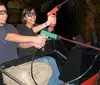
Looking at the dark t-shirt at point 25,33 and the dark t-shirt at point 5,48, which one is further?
the dark t-shirt at point 25,33

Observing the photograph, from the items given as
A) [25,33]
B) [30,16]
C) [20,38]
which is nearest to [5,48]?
[20,38]

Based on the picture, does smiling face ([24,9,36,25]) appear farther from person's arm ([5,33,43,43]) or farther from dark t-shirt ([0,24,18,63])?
person's arm ([5,33,43,43])

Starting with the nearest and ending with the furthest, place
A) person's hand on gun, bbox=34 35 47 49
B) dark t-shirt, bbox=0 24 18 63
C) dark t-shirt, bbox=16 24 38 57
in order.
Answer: person's hand on gun, bbox=34 35 47 49
dark t-shirt, bbox=0 24 18 63
dark t-shirt, bbox=16 24 38 57

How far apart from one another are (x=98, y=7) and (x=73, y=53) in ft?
16.2

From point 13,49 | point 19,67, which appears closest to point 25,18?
point 13,49

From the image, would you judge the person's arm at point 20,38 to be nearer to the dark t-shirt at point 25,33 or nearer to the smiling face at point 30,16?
the dark t-shirt at point 25,33

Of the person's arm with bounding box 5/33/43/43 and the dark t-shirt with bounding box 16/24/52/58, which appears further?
the dark t-shirt with bounding box 16/24/52/58

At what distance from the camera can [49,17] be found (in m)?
2.36

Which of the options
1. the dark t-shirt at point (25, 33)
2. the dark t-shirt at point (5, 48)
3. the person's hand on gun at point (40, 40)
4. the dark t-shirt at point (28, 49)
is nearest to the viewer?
the person's hand on gun at point (40, 40)

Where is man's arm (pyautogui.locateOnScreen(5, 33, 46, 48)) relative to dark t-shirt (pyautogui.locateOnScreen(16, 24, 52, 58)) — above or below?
above

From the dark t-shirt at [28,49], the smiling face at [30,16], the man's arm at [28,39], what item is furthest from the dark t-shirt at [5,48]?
the smiling face at [30,16]

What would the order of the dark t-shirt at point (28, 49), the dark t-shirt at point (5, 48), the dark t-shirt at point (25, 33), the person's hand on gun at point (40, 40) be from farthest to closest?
the dark t-shirt at point (25, 33)
the dark t-shirt at point (28, 49)
the dark t-shirt at point (5, 48)
the person's hand on gun at point (40, 40)

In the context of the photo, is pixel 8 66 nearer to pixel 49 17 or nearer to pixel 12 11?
pixel 49 17

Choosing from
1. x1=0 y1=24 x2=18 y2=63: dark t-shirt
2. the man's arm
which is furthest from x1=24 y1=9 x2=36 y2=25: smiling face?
the man's arm
